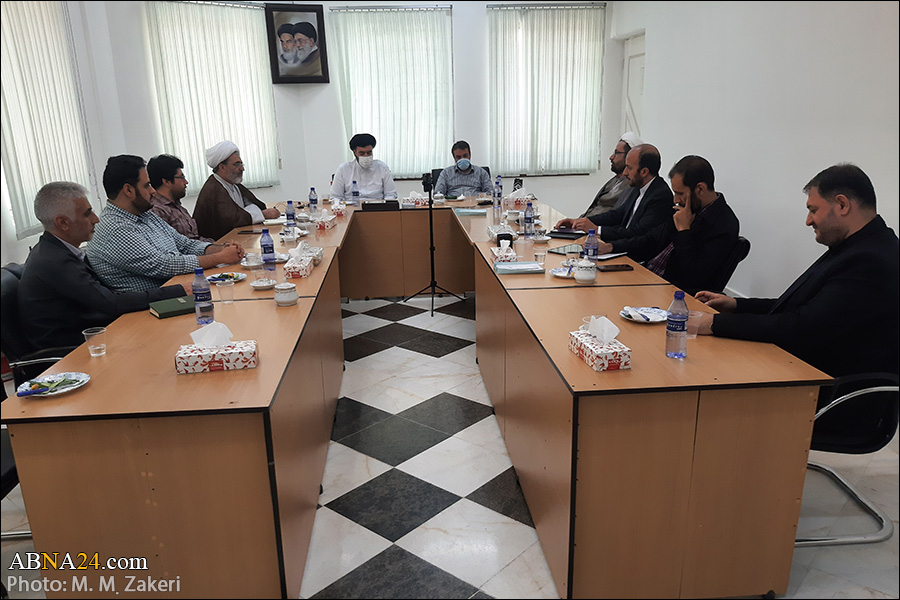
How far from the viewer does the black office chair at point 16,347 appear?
227 centimetres

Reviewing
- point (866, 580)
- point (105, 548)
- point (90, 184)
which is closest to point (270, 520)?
point (105, 548)

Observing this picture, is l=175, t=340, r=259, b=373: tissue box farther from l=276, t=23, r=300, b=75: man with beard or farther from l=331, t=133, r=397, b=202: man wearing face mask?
l=276, t=23, r=300, b=75: man with beard

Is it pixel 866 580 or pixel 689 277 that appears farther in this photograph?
pixel 689 277

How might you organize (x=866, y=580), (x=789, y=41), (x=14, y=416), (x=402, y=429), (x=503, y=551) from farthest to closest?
(x=789, y=41)
(x=402, y=429)
(x=503, y=551)
(x=866, y=580)
(x=14, y=416)

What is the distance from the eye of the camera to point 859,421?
1.99 metres

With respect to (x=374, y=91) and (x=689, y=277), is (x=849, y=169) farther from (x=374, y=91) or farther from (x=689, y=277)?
(x=374, y=91)

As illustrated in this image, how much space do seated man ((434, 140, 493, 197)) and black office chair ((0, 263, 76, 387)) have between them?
3.90 metres

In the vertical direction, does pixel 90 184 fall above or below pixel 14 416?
above

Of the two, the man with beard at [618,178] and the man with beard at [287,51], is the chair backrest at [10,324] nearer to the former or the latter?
the man with beard at [618,178]

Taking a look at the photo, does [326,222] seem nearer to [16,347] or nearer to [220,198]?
[220,198]

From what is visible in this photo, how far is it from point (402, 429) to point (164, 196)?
216cm

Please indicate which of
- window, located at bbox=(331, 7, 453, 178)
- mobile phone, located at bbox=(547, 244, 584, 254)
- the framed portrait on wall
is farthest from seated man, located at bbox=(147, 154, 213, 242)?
window, located at bbox=(331, 7, 453, 178)

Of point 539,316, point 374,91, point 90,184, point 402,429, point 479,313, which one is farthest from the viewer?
point 374,91

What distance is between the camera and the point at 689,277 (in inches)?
118
